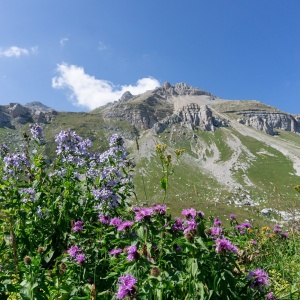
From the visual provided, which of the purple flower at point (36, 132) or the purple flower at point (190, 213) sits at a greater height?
the purple flower at point (36, 132)

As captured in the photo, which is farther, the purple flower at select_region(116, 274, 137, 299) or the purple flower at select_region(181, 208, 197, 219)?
the purple flower at select_region(181, 208, 197, 219)

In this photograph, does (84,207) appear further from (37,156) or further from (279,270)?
(279,270)

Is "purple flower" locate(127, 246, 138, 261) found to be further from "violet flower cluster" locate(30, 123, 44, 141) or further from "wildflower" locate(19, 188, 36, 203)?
"violet flower cluster" locate(30, 123, 44, 141)

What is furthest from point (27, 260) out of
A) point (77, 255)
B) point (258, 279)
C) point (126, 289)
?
point (258, 279)

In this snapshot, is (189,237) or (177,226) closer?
(189,237)

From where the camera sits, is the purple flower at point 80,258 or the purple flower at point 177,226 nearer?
the purple flower at point 80,258

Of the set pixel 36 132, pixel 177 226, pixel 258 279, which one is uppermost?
pixel 36 132

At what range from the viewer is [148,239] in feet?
15.6

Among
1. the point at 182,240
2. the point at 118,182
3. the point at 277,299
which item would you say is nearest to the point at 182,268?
the point at 182,240

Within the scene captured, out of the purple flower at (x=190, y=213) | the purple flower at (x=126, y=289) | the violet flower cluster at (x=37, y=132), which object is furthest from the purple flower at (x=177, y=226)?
the violet flower cluster at (x=37, y=132)

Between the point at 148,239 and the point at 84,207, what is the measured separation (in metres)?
2.91

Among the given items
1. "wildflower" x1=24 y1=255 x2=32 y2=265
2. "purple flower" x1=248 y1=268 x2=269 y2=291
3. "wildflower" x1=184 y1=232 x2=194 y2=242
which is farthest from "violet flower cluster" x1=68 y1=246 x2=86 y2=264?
"purple flower" x1=248 y1=268 x2=269 y2=291

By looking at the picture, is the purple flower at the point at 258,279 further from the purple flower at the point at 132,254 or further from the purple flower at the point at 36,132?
the purple flower at the point at 36,132

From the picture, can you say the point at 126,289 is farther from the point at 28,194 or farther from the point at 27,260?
the point at 28,194
